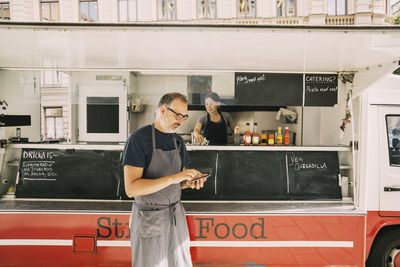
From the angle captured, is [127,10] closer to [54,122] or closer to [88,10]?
[88,10]

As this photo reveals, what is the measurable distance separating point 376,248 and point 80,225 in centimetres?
330

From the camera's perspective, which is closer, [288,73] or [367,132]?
[367,132]

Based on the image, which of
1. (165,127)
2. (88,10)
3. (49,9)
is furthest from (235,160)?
(49,9)

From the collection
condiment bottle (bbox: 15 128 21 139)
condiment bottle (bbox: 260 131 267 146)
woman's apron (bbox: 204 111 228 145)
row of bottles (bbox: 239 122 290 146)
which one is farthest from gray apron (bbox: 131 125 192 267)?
condiment bottle (bbox: 15 128 21 139)

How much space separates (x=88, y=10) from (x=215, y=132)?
13760mm

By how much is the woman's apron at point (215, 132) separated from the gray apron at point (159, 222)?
1979mm

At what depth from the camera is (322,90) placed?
3686 millimetres

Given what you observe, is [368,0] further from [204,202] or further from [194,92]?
[204,202]

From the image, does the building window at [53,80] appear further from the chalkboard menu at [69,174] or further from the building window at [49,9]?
the chalkboard menu at [69,174]

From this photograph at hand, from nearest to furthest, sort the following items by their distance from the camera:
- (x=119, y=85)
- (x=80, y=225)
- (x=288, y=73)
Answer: (x=80, y=225) < (x=288, y=73) < (x=119, y=85)

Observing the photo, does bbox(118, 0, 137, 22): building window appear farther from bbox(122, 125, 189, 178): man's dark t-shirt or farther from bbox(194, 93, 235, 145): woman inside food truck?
bbox(122, 125, 189, 178): man's dark t-shirt

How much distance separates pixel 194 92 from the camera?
391cm

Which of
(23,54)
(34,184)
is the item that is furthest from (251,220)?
(23,54)

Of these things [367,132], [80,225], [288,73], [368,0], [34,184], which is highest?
[368,0]
